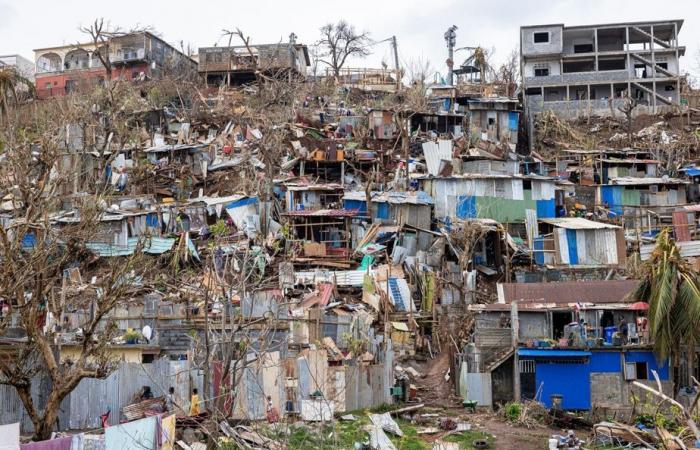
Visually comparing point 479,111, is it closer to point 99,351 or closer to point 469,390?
point 469,390

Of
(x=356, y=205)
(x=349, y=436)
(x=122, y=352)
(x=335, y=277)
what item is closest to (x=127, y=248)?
(x=335, y=277)

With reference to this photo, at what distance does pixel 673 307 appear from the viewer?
784 inches

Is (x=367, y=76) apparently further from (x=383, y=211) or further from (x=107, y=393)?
(x=107, y=393)

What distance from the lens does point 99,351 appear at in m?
14.8

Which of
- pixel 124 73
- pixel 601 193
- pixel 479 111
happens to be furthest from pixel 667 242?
pixel 124 73

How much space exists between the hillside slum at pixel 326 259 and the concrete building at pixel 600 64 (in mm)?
2569

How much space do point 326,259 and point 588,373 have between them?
38.3 ft

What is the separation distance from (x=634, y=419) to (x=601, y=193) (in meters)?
17.4

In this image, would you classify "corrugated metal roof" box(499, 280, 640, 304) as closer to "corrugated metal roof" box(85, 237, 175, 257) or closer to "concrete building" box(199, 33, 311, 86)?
"corrugated metal roof" box(85, 237, 175, 257)

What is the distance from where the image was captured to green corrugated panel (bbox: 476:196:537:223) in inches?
1277

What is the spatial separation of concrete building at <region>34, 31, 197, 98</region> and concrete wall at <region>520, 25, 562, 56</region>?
822 inches

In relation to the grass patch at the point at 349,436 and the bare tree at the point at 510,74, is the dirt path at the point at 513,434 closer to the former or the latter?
the grass patch at the point at 349,436

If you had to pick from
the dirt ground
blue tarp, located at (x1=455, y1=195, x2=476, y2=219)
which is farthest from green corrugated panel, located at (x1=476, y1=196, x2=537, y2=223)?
the dirt ground

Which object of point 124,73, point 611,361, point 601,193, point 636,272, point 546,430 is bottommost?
point 546,430
